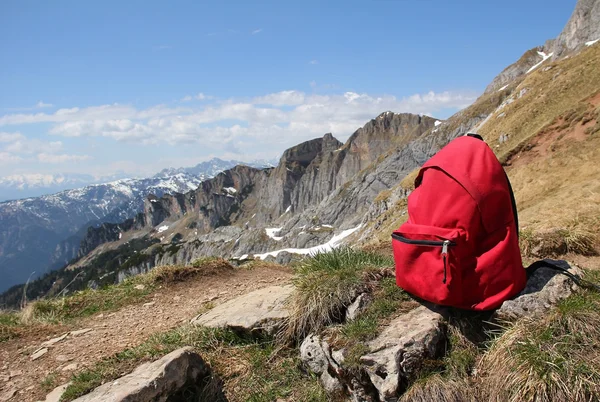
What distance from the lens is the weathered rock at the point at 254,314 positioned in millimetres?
6414

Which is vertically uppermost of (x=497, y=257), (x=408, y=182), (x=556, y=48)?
(x=556, y=48)

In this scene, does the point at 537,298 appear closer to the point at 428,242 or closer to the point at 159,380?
the point at 428,242

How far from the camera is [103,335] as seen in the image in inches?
296

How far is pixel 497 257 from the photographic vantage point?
15.8 feet

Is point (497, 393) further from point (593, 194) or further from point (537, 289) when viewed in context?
point (593, 194)

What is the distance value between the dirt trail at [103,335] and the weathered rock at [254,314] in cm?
103

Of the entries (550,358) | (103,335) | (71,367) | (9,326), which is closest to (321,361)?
(550,358)

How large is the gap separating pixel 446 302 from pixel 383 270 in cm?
159

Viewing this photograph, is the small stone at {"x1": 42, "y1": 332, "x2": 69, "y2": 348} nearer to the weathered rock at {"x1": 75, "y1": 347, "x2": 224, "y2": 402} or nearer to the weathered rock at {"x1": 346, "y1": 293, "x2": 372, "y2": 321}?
the weathered rock at {"x1": 75, "y1": 347, "x2": 224, "y2": 402}

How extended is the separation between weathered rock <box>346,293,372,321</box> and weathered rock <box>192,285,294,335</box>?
1151mm

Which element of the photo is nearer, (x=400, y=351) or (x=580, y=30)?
(x=400, y=351)

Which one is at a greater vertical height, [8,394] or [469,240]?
[469,240]

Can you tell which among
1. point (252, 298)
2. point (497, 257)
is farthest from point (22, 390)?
point (497, 257)

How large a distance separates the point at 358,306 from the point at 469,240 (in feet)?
6.28
